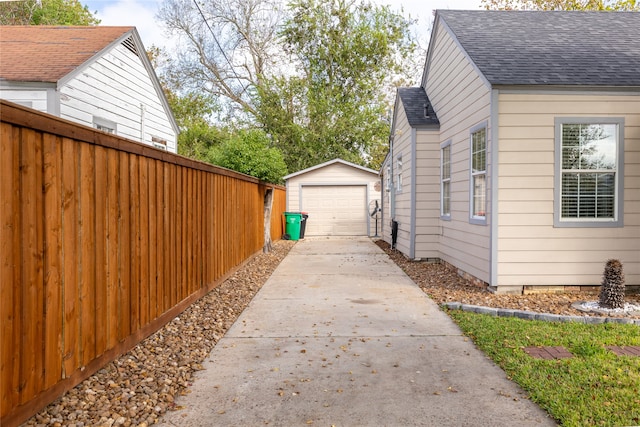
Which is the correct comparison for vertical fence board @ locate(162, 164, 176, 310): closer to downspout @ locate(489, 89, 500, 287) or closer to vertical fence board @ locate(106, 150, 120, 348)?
vertical fence board @ locate(106, 150, 120, 348)

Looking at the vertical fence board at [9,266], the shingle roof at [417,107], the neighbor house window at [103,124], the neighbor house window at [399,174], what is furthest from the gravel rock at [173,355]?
the neighbor house window at [399,174]

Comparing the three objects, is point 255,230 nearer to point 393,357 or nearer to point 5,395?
point 393,357

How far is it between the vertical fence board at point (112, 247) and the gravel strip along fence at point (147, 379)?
301 millimetres

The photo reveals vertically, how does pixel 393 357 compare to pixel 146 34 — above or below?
below

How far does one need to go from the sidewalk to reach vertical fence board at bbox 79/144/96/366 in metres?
0.79

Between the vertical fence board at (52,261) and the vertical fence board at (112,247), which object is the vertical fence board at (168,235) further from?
the vertical fence board at (52,261)

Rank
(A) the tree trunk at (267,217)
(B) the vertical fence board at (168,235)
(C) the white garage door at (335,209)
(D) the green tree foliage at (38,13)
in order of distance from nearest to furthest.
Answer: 1. (B) the vertical fence board at (168,235)
2. (A) the tree trunk at (267,217)
3. (C) the white garage door at (335,209)
4. (D) the green tree foliage at (38,13)

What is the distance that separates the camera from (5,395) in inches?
102

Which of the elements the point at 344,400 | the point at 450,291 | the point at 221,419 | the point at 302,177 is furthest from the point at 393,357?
the point at 302,177

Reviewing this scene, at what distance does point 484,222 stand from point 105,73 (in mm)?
7106

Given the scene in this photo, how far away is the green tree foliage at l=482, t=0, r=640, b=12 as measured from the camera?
2153 cm

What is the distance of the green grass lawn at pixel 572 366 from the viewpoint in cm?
318

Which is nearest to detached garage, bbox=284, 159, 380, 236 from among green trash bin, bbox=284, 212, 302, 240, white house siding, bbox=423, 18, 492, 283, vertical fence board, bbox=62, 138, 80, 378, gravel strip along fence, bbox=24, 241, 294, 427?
green trash bin, bbox=284, 212, 302, 240

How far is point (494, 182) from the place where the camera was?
7.09m
